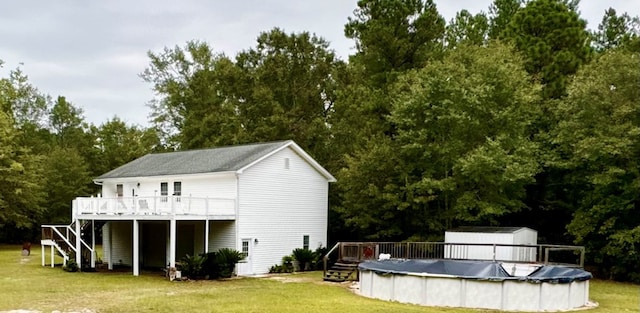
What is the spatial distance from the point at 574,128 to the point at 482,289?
1181 cm

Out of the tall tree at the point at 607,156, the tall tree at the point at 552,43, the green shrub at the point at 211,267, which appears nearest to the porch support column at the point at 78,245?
the green shrub at the point at 211,267

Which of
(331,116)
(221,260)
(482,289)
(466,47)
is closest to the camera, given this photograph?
(482,289)

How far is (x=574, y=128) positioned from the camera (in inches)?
945

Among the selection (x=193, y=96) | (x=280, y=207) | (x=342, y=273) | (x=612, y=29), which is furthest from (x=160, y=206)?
(x=612, y=29)

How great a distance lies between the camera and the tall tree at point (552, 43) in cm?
2847

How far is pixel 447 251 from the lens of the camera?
22906 millimetres

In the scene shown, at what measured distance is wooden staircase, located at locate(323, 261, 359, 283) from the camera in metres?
21.6

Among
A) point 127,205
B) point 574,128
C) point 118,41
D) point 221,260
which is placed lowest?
point 221,260

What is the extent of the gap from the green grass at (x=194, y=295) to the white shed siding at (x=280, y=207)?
222 cm

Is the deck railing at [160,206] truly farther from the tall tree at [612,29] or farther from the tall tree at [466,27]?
the tall tree at [612,29]

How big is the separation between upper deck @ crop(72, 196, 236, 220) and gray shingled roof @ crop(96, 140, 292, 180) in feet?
5.53

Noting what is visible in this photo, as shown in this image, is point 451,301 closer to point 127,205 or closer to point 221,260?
point 221,260

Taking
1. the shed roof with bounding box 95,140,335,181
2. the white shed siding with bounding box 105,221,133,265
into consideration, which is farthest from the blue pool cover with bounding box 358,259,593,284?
the white shed siding with bounding box 105,221,133,265

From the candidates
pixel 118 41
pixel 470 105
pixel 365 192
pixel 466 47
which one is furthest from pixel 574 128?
pixel 118 41
